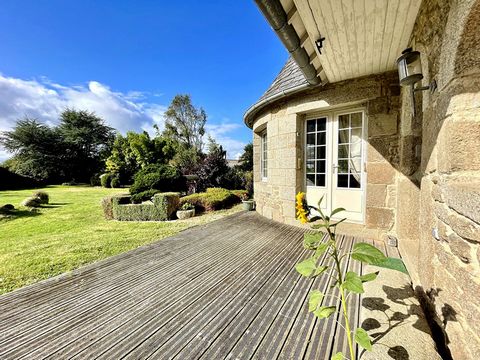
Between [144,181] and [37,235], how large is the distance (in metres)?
4.06

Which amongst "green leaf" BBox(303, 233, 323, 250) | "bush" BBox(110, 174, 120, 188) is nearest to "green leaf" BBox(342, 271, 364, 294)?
"green leaf" BBox(303, 233, 323, 250)

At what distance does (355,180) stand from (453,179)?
2.75 m

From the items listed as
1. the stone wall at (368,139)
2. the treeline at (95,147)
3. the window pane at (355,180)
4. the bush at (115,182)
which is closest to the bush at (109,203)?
the stone wall at (368,139)

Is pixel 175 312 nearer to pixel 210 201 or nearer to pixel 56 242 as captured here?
pixel 56 242

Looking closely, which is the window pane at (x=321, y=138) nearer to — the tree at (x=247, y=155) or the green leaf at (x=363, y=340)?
the green leaf at (x=363, y=340)

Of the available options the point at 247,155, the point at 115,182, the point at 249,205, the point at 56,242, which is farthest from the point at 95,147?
the point at 249,205

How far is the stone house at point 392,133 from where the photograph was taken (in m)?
1.18

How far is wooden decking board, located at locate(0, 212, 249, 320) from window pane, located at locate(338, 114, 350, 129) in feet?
11.5

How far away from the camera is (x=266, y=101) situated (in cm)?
464

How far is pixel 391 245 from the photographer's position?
332 centimetres

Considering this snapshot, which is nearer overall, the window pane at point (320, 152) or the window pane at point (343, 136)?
the window pane at point (343, 136)

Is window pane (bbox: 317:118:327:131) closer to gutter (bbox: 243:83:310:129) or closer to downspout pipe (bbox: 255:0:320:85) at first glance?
gutter (bbox: 243:83:310:129)

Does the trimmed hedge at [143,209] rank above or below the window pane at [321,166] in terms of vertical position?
below

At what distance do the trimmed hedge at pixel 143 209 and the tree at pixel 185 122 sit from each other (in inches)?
675
